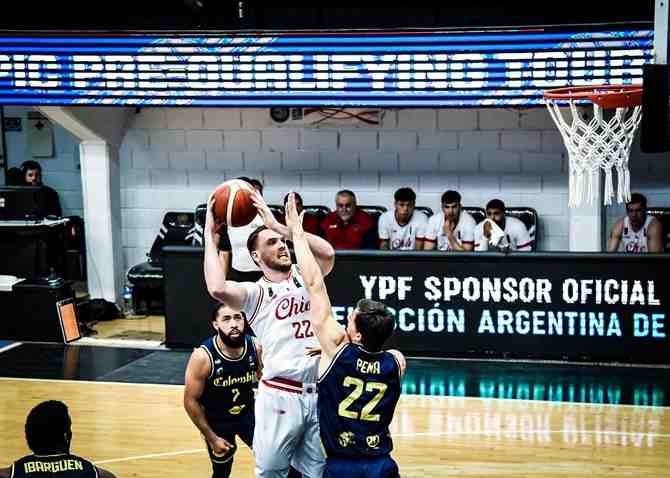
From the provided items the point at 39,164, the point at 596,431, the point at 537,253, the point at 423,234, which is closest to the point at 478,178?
the point at 423,234

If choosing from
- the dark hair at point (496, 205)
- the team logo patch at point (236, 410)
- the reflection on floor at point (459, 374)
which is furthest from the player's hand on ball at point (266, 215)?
the dark hair at point (496, 205)

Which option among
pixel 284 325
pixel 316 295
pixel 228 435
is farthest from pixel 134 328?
pixel 316 295

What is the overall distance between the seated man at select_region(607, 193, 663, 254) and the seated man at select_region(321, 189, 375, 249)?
7.96 feet

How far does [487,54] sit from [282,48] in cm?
188

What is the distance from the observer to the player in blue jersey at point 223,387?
233 inches

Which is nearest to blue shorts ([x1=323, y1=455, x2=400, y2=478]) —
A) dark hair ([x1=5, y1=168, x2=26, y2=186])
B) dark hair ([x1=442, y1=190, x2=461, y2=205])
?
dark hair ([x1=442, y1=190, x2=461, y2=205])

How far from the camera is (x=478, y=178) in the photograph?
1163 centimetres

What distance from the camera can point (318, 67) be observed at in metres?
9.88

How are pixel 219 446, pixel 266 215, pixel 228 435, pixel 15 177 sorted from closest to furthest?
pixel 266 215 → pixel 219 446 → pixel 228 435 → pixel 15 177

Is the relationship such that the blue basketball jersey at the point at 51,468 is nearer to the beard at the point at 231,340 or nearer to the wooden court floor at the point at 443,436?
the beard at the point at 231,340

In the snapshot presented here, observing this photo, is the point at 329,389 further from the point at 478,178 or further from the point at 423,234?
the point at 478,178

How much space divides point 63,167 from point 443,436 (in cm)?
714

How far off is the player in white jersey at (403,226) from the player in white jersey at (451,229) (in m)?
0.10

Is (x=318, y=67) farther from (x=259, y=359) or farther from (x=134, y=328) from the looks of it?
(x=259, y=359)
